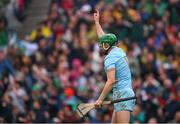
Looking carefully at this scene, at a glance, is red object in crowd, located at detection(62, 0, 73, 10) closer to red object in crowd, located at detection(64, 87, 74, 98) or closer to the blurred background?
the blurred background

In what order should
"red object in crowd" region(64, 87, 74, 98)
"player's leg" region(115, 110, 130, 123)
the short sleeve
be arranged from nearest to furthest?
1. the short sleeve
2. "player's leg" region(115, 110, 130, 123)
3. "red object in crowd" region(64, 87, 74, 98)

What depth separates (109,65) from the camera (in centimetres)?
1373

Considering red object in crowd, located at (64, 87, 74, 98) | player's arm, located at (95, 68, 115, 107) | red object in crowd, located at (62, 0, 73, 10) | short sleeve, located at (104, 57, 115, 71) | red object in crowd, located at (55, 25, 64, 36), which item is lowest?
red object in crowd, located at (64, 87, 74, 98)

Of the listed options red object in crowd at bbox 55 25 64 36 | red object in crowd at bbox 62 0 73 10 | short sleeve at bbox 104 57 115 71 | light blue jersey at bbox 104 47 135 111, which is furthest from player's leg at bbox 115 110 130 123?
red object in crowd at bbox 62 0 73 10

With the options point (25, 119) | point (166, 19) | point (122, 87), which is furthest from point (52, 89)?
point (122, 87)

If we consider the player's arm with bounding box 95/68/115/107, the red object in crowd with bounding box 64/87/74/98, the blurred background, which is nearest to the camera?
the player's arm with bounding box 95/68/115/107

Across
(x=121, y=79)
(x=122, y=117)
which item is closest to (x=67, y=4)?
(x=121, y=79)

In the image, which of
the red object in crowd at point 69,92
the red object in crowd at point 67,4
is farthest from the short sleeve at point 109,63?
the red object in crowd at point 67,4

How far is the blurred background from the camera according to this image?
20.0m

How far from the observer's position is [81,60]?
22.3 metres

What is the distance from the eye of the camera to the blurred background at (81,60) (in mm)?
20031

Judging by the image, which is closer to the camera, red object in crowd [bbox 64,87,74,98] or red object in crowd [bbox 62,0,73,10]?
red object in crowd [bbox 64,87,74,98]

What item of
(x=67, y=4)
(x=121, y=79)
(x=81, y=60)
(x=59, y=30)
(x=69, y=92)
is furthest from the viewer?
(x=67, y=4)

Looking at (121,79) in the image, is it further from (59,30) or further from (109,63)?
(59,30)
